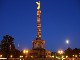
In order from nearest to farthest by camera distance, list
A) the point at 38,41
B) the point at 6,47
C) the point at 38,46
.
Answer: the point at 6,47 < the point at 38,46 < the point at 38,41

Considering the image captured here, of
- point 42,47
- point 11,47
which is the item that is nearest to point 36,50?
point 42,47

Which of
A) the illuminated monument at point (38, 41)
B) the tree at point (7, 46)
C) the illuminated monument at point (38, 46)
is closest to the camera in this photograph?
the tree at point (7, 46)

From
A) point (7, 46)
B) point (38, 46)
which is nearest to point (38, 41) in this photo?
point (38, 46)

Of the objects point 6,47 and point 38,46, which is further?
point 38,46

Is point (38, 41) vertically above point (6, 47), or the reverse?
point (38, 41)

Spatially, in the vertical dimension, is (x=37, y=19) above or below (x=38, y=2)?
below

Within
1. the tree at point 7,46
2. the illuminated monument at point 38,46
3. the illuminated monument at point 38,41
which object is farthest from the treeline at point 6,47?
the illuminated monument at point 38,41

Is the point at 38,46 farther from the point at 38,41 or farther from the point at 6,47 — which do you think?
the point at 6,47

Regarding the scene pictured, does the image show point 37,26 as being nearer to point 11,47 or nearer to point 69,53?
point 69,53

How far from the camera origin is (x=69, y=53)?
174 m

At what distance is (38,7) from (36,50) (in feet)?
116

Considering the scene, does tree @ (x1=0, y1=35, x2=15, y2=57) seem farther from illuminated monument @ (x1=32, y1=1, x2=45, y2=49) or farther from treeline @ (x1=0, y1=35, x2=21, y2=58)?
illuminated monument @ (x1=32, y1=1, x2=45, y2=49)

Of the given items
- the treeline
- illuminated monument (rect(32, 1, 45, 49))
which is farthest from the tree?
illuminated monument (rect(32, 1, 45, 49))

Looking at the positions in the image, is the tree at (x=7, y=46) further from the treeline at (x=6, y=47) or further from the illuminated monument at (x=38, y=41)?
the illuminated monument at (x=38, y=41)
